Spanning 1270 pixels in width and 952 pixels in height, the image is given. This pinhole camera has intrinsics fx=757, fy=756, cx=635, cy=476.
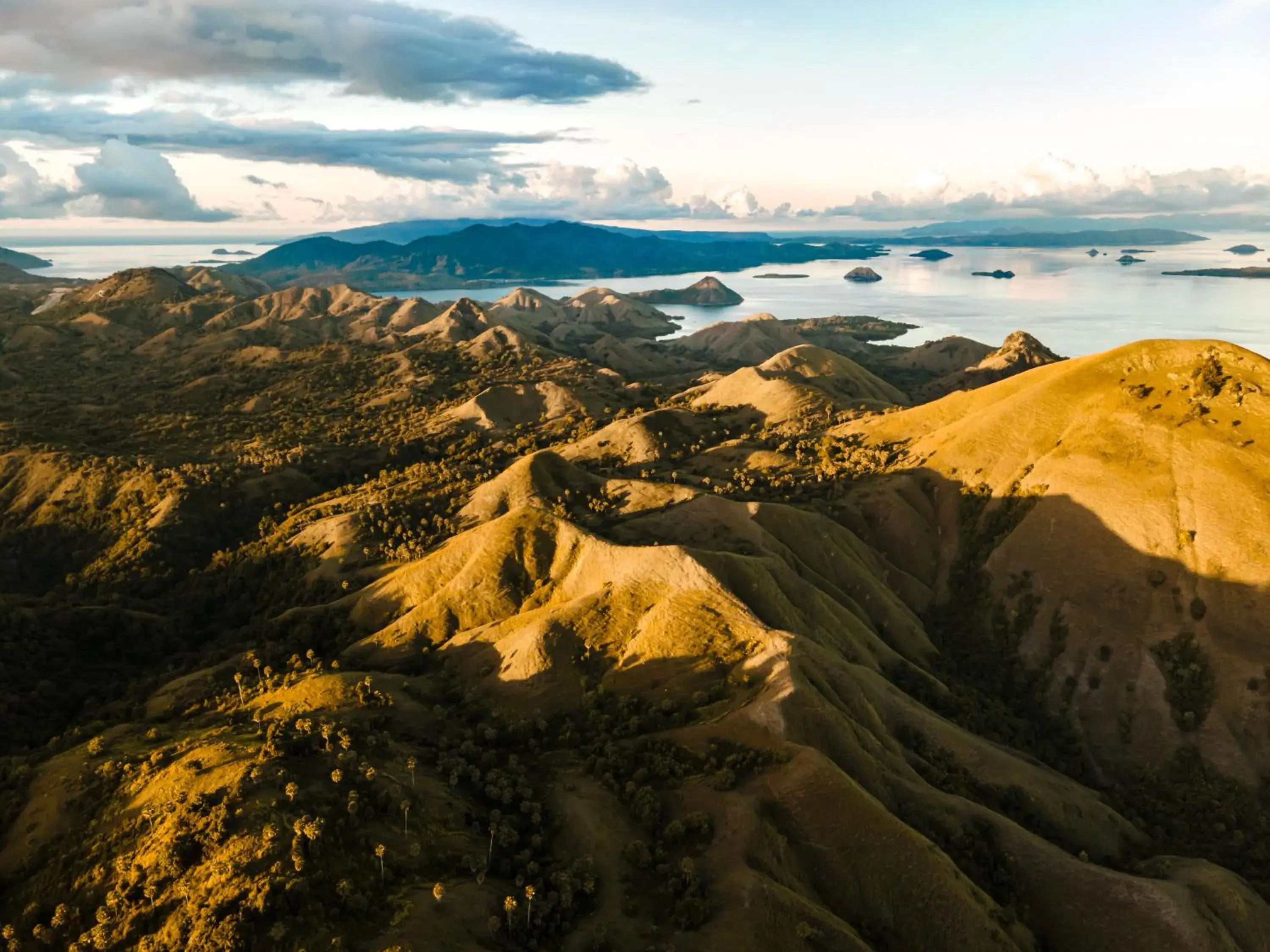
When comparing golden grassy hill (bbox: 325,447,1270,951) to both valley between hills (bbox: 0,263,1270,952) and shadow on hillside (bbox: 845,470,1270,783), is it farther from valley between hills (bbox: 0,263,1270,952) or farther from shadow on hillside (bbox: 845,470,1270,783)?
shadow on hillside (bbox: 845,470,1270,783)

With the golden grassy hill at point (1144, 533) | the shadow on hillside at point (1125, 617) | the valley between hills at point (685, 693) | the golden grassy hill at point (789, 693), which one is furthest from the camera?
the golden grassy hill at point (1144, 533)

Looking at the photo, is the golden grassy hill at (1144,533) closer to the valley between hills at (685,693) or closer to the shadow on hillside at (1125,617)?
the shadow on hillside at (1125,617)

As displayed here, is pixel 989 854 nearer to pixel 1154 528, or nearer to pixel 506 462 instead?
pixel 1154 528

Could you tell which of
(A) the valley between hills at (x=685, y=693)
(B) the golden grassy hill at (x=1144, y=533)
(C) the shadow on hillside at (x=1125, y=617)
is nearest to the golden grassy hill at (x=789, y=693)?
(A) the valley between hills at (x=685, y=693)

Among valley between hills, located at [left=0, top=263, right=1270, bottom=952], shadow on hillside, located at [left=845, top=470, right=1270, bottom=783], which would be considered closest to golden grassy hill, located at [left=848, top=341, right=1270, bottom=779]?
shadow on hillside, located at [left=845, top=470, right=1270, bottom=783]

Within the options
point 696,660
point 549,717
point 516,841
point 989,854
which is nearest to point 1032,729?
point 989,854

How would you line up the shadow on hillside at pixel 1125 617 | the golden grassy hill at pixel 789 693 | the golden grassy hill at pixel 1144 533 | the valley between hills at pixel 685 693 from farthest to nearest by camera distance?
the golden grassy hill at pixel 1144 533 → the shadow on hillside at pixel 1125 617 → the golden grassy hill at pixel 789 693 → the valley between hills at pixel 685 693

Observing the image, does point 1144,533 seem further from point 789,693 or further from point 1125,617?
point 789,693

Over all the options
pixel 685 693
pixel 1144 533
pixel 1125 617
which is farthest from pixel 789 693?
pixel 1144 533
